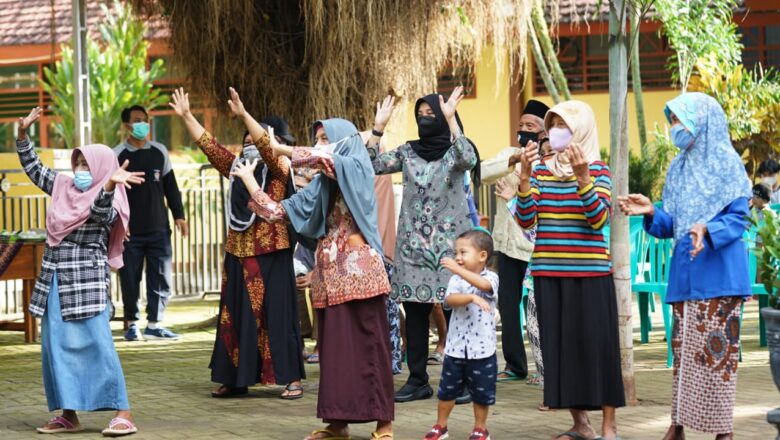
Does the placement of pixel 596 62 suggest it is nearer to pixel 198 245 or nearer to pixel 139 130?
pixel 198 245

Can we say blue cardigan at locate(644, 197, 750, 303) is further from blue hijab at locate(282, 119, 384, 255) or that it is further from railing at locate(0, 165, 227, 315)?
railing at locate(0, 165, 227, 315)

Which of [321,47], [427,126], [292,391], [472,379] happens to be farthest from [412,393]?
[321,47]

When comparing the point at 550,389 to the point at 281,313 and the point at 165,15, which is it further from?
the point at 165,15

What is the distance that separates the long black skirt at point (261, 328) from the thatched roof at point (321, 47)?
10.7 ft

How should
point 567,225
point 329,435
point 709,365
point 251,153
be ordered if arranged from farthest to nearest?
point 251,153
point 329,435
point 567,225
point 709,365

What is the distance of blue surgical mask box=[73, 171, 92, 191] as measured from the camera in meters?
7.51

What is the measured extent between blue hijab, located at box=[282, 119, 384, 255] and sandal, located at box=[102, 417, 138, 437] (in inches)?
58.6

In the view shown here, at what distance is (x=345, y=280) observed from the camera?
7129mm

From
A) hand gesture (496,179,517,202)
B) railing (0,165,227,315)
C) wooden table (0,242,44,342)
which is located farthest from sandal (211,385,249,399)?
railing (0,165,227,315)

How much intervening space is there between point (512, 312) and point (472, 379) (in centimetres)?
238

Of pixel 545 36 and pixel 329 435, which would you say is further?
pixel 545 36

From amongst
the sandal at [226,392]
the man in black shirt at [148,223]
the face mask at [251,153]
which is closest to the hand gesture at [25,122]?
the face mask at [251,153]

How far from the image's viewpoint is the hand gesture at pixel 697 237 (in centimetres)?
639

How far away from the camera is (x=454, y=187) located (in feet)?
28.0
